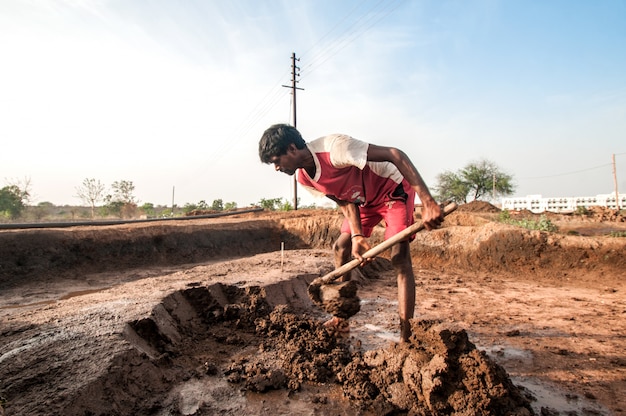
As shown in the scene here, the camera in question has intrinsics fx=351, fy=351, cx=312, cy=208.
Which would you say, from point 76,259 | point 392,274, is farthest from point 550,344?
point 76,259

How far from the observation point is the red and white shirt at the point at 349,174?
7.78 feet

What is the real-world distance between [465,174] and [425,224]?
107 feet

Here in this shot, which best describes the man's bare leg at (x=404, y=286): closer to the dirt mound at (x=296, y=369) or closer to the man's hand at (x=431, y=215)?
the dirt mound at (x=296, y=369)

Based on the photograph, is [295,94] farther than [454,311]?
Yes

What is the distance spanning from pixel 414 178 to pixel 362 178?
54 centimetres

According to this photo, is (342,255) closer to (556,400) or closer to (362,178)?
(362,178)

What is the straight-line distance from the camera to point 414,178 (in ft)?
7.28

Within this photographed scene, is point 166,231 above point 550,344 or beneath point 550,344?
above

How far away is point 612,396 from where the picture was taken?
2.03 m

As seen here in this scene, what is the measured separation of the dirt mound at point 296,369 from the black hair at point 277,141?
1.42 metres

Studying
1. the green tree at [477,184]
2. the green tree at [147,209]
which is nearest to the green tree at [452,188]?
the green tree at [477,184]

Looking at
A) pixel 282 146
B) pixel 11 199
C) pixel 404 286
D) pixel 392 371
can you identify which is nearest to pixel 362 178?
pixel 282 146

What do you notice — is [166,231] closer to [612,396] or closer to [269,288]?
[269,288]

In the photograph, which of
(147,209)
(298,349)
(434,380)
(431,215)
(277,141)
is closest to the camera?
(434,380)
